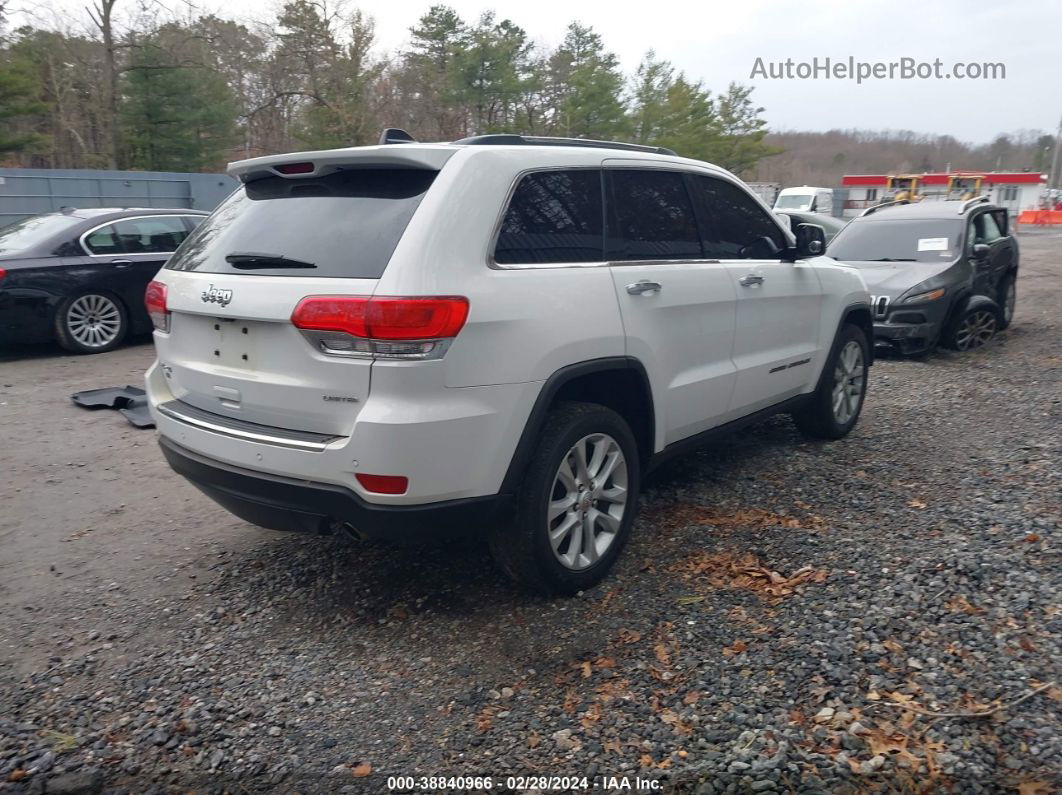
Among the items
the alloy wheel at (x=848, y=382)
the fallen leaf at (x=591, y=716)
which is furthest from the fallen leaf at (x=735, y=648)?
the alloy wheel at (x=848, y=382)

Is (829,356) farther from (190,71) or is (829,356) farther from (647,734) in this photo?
(190,71)

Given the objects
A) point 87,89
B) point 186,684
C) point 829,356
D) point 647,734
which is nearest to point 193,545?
point 186,684

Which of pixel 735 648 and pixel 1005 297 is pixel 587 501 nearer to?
pixel 735 648

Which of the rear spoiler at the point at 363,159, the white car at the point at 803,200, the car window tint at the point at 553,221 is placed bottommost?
the car window tint at the point at 553,221

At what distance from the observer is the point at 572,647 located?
3.33 m

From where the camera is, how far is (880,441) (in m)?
5.98

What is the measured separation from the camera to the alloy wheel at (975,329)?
31.1ft

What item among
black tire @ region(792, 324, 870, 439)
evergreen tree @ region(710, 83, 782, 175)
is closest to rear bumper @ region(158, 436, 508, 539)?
black tire @ region(792, 324, 870, 439)

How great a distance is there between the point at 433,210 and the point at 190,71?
103ft

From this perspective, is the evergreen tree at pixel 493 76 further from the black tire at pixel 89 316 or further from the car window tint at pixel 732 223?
the car window tint at pixel 732 223

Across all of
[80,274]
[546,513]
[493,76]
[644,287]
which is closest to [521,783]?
[546,513]

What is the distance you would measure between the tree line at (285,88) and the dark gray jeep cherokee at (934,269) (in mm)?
23187

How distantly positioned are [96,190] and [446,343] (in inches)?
863

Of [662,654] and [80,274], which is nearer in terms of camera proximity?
[662,654]
